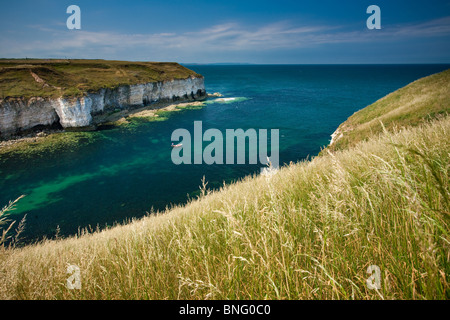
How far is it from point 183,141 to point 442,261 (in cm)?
3601

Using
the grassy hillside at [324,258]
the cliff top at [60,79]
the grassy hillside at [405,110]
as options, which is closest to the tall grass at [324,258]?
the grassy hillside at [324,258]

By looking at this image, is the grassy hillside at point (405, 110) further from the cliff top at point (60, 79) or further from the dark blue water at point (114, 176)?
the cliff top at point (60, 79)

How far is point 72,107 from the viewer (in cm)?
3919

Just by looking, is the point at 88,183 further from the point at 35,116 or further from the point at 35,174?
the point at 35,116

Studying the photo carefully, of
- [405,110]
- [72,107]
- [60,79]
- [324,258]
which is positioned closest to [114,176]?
[72,107]

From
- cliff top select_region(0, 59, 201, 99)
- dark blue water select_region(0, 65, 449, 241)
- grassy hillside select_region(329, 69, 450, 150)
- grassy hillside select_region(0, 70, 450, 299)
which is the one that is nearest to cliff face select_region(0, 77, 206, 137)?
cliff top select_region(0, 59, 201, 99)

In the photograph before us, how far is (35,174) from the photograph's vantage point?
25078 mm

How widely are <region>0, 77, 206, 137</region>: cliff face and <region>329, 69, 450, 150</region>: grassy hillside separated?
43.3m

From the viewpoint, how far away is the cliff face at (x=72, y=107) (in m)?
34.0

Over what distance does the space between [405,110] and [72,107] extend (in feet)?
159

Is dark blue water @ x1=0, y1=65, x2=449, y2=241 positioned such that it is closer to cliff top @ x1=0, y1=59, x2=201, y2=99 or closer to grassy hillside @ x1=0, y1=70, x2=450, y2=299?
cliff top @ x1=0, y1=59, x2=201, y2=99

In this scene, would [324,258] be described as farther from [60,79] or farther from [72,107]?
[60,79]
